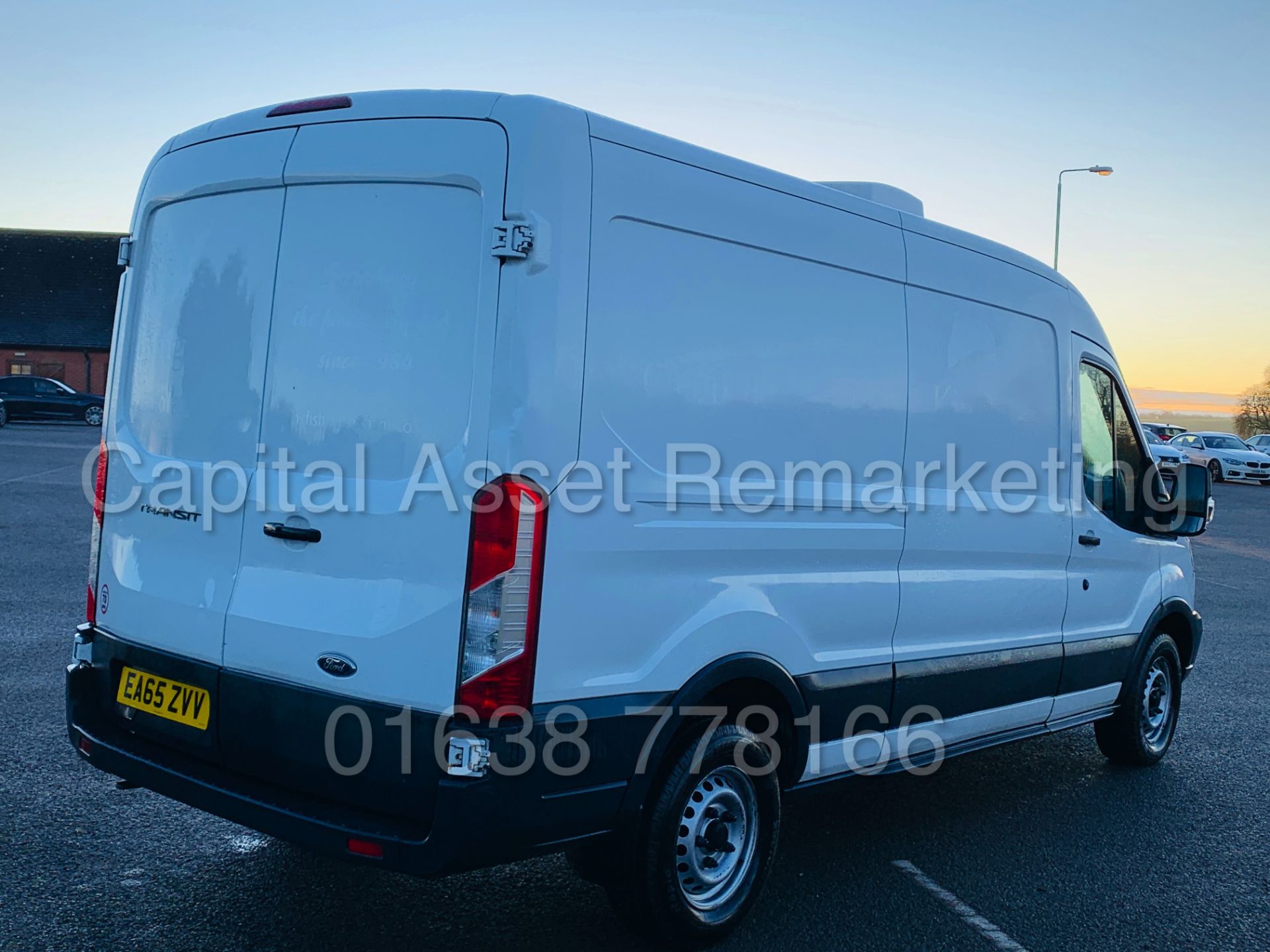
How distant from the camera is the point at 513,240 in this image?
3.25 m

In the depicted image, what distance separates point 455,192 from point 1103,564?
3934 millimetres

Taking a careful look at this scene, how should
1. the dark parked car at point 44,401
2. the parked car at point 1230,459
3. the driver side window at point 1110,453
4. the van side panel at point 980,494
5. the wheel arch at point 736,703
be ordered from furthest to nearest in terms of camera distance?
the dark parked car at point 44,401
the parked car at point 1230,459
the driver side window at point 1110,453
the van side panel at point 980,494
the wheel arch at point 736,703

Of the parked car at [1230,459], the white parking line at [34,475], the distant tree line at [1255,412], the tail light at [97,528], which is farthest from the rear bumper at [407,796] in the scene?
the distant tree line at [1255,412]

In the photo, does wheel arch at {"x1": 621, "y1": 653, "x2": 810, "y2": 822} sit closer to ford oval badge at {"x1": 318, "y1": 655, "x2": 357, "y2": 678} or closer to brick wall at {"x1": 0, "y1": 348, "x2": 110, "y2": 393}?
ford oval badge at {"x1": 318, "y1": 655, "x2": 357, "y2": 678}

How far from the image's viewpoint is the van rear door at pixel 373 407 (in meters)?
3.28

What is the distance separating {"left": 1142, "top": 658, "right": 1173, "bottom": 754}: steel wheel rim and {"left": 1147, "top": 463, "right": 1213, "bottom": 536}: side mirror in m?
0.76

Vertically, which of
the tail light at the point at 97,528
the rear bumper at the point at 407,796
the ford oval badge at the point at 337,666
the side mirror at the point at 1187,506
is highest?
the side mirror at the point at 1187,506

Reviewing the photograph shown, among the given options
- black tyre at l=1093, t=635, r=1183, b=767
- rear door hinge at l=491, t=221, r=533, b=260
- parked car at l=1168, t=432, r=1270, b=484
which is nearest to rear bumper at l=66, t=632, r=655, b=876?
rear door hinge at l=491, t=221, r=533, b=260

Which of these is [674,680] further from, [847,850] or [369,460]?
[847,850]

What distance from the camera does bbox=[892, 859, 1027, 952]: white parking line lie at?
13.3 feet

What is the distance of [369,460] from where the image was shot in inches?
135

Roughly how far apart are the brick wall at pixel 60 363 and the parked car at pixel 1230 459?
149ft

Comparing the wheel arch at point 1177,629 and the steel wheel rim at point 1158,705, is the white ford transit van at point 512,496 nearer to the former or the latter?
the wheel arch at point 1177,629

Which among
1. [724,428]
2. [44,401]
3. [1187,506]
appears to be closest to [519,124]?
[724,428]
